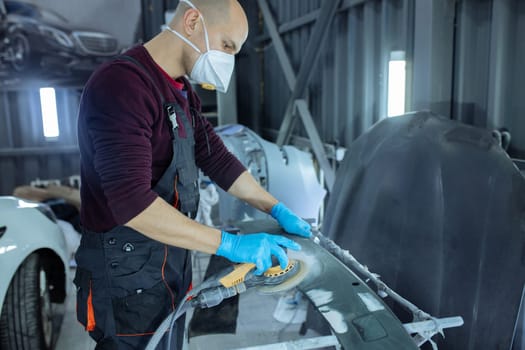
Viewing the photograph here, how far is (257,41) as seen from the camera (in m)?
7.64

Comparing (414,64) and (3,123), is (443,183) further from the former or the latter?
(3,123)

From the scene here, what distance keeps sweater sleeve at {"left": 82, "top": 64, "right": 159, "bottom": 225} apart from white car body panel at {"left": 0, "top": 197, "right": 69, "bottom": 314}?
1.48 metres

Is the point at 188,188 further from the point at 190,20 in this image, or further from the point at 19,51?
the point at 19,51

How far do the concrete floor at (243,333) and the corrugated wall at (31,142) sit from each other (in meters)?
4.41

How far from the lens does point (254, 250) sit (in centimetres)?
149

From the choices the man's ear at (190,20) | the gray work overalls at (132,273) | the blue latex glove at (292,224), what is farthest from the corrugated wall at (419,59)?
the gray work overalls at (132,273)

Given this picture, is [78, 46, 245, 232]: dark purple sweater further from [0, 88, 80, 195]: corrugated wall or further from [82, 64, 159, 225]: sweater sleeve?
[0, 88, 80, 195]: corrugated wall

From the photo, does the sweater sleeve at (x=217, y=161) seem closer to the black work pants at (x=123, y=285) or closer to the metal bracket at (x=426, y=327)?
the black work pants at (x=123, y=285)

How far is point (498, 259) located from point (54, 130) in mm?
7258

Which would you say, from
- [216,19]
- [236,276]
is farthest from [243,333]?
[216,19]

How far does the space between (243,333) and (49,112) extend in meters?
5.75

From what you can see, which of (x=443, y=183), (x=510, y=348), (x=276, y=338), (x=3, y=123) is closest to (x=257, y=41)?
(x=3, y=123)

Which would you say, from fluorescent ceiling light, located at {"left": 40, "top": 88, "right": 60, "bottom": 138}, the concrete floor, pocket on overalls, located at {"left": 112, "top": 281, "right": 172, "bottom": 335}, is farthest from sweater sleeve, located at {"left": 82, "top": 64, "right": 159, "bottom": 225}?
fluorescent ceiling light, located at {"left": 40, "top": 88, "right": 60, "bottom": 138}

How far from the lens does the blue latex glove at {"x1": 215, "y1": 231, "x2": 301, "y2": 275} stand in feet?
4.89
